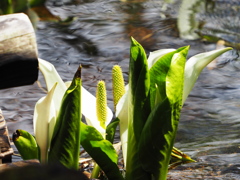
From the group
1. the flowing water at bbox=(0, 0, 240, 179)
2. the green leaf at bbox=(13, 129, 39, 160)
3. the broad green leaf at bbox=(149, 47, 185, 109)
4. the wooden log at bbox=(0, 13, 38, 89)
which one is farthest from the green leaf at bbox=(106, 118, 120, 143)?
the wooden log at bbox=(0, 13, 38, 89)

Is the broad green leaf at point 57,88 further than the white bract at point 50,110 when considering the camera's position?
Yes

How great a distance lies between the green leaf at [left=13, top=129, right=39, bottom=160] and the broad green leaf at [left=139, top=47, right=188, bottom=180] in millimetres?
361

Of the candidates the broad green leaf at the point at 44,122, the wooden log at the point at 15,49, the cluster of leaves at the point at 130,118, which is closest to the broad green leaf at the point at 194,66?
the cluster of leaves at the point at 130,118

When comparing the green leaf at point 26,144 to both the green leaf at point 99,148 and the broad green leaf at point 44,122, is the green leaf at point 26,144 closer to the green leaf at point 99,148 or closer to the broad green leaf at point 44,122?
the broad green leaf at point 44,122

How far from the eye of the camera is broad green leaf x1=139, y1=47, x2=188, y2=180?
5.20 ft

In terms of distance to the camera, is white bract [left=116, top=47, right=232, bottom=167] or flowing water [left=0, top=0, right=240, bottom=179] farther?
flowing water [left=0, top=0, right=240, bottom=179]

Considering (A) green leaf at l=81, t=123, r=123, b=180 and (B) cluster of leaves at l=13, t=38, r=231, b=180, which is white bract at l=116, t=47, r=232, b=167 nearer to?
(B) cluster of leaves at l=13, t=38, r=231, b=180

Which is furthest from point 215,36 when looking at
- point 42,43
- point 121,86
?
point 121,86

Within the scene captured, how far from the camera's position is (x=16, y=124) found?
275 cm

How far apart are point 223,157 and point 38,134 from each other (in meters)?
0.90

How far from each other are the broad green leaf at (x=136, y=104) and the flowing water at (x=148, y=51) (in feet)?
1.20

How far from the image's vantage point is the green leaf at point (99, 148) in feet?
5.54

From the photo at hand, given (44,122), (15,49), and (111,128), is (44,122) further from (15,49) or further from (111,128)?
(15,49)

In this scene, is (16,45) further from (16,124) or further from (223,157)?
(223,157)
